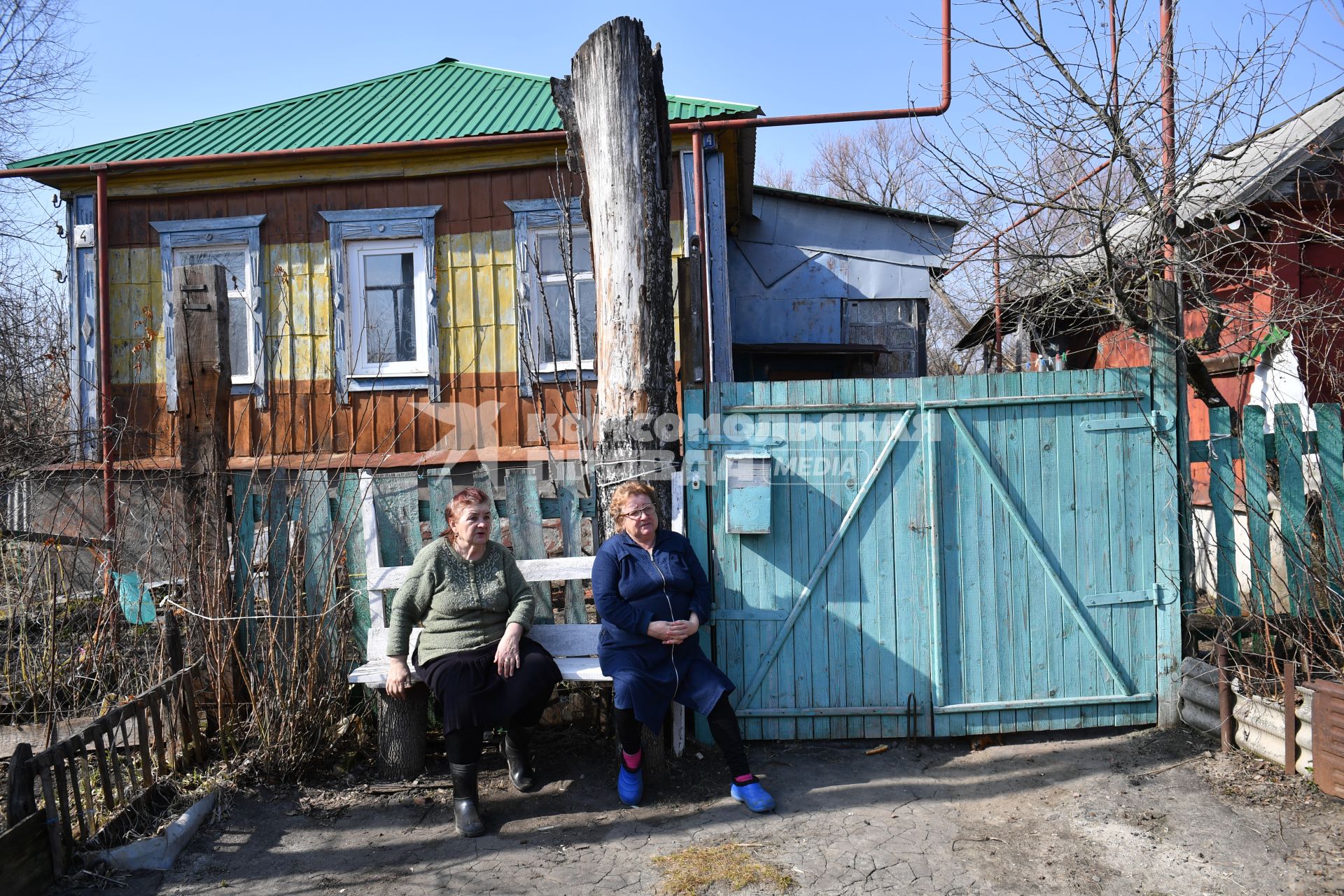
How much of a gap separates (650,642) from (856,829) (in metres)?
1.17

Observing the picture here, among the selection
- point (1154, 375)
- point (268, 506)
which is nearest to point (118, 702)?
point (268, 506)

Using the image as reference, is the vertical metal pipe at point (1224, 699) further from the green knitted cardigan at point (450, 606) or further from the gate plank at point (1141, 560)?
the green knitted cardigan at point (450, 606)

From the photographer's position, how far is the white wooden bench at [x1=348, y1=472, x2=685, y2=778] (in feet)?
13.9

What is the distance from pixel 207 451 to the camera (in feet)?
14.7

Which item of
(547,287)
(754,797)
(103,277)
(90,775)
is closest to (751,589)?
(754,797)

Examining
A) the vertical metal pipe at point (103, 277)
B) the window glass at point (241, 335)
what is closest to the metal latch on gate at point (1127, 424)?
the window glass at point (241, 335)

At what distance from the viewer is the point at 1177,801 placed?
3.77m

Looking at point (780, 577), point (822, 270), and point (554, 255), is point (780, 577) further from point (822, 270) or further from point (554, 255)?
point (822, 270)

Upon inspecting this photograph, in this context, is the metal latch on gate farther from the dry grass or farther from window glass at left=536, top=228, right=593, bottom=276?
window glass at left=536, top=228, right=593, bottom=276

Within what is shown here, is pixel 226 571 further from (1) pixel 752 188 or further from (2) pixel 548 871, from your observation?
(1) pixel 752 188

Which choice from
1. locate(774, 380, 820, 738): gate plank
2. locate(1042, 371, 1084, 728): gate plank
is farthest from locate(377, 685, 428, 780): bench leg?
locate(1042, 371, 1084, 728): gate plank

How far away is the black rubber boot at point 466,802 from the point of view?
377cm

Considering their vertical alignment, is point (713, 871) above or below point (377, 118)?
below

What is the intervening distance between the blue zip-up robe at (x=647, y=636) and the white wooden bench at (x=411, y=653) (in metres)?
0.16
